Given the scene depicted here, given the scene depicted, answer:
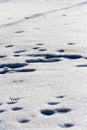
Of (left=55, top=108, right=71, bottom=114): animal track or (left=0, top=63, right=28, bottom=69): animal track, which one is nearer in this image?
(left=55, top=108, right=71, bottom=114): animal track

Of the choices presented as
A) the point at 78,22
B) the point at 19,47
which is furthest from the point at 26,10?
the point at 19,47

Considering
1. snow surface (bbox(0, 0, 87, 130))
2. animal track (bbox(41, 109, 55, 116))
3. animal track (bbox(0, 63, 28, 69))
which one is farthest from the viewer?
animal track (bbox(0, 63, 28, 69))

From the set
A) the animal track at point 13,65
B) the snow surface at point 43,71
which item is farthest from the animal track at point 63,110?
the animal track at point 13,65

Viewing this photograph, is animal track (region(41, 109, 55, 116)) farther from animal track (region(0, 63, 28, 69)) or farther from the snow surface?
animal track (region(0, 63, 28, 69))

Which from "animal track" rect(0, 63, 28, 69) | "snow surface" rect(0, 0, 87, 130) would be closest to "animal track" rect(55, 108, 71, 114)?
"snow surface" rect(0, 0, 87, 130)

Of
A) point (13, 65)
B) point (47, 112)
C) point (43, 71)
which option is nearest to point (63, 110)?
point (47, 112)

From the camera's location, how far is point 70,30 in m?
7.05

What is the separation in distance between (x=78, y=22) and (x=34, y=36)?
1.35m

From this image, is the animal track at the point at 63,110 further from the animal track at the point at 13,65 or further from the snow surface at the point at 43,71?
the animal track at the point at 13,65

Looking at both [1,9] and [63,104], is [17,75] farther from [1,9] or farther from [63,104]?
[1,9]

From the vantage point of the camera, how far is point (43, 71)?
4.90 metres

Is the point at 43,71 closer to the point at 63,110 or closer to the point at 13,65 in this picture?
the point at 13,65

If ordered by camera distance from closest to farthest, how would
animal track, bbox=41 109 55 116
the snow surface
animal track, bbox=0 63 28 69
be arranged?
the snow surface, animal track, bbox=41 109 55 116, animal track, bbox=0 63 28 69

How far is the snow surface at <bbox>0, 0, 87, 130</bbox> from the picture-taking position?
11.9ft
